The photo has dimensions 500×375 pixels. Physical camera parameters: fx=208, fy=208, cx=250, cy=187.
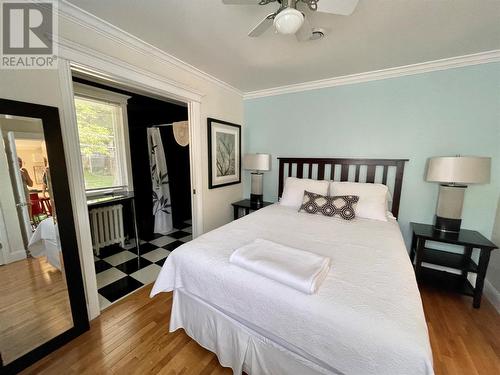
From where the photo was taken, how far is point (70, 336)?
5.07ft

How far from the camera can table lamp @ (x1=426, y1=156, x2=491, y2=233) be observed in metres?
1.86

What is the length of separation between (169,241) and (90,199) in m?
1.23

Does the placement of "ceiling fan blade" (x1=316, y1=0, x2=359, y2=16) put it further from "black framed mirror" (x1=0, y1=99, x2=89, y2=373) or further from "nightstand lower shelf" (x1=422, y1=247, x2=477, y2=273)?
"nightstand lower shelf" (x1=422, y1=247, x2=477, y2=273)

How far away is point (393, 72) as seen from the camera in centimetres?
233

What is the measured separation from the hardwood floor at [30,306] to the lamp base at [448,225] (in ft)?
11.0

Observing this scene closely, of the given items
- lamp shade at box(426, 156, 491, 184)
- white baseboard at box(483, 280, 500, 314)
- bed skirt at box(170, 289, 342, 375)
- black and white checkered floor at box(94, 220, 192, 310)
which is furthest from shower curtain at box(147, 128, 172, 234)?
white baseboard at box(483, 280, 500, 314)

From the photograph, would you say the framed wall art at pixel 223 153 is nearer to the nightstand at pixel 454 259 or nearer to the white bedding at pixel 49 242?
the white bedding at pixel 49 242

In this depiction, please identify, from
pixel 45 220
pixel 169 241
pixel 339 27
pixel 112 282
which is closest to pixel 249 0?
pixel 339 27

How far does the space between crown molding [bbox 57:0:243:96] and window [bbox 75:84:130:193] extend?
1319 mm

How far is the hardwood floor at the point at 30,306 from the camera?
4.29ft

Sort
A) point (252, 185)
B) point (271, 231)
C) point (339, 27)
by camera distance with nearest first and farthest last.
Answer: point (339, 27), point (271, 231), point (252, 185)

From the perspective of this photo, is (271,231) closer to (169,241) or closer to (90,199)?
(169,241)

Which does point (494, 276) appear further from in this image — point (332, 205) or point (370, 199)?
point (332, 205)

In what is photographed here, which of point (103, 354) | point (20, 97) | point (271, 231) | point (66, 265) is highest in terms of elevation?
point (20, 97)
